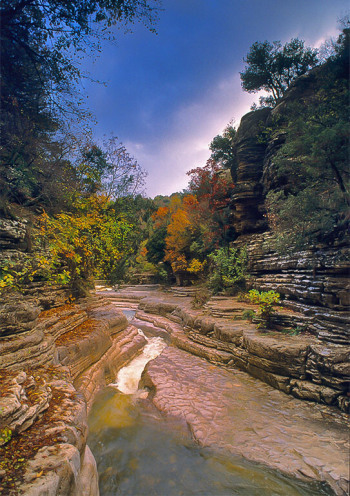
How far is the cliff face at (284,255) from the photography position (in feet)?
18.8

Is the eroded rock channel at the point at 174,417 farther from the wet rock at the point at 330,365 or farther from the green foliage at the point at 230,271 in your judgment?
the green foliage at the point at 230,271

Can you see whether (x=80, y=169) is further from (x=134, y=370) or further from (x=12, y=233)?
(x=134, y=370)

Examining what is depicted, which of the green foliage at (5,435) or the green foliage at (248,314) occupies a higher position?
the green foliage at (5,435)

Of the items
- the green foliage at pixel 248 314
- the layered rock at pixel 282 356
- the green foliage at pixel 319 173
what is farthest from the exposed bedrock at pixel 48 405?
the green foliage at pixel 319 173

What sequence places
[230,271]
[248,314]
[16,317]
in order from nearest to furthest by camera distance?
[16,317]
[248,314]
[230,271]

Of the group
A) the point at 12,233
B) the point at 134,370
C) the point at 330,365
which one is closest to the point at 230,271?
the point at 134,370

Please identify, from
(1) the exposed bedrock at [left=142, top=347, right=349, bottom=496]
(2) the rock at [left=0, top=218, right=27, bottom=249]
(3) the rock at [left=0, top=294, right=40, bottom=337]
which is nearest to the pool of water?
(1) the exposed bedrock at [left=142, top=347, right=349, bottom=496]

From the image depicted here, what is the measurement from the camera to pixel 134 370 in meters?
7.47

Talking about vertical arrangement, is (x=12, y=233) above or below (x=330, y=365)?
above

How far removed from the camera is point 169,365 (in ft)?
23.9

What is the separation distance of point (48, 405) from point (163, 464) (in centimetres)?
230

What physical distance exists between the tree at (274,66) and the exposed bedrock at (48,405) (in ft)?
67.3

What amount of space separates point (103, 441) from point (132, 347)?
448 centimetres

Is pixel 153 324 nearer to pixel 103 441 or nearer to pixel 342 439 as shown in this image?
pixel 103 441
